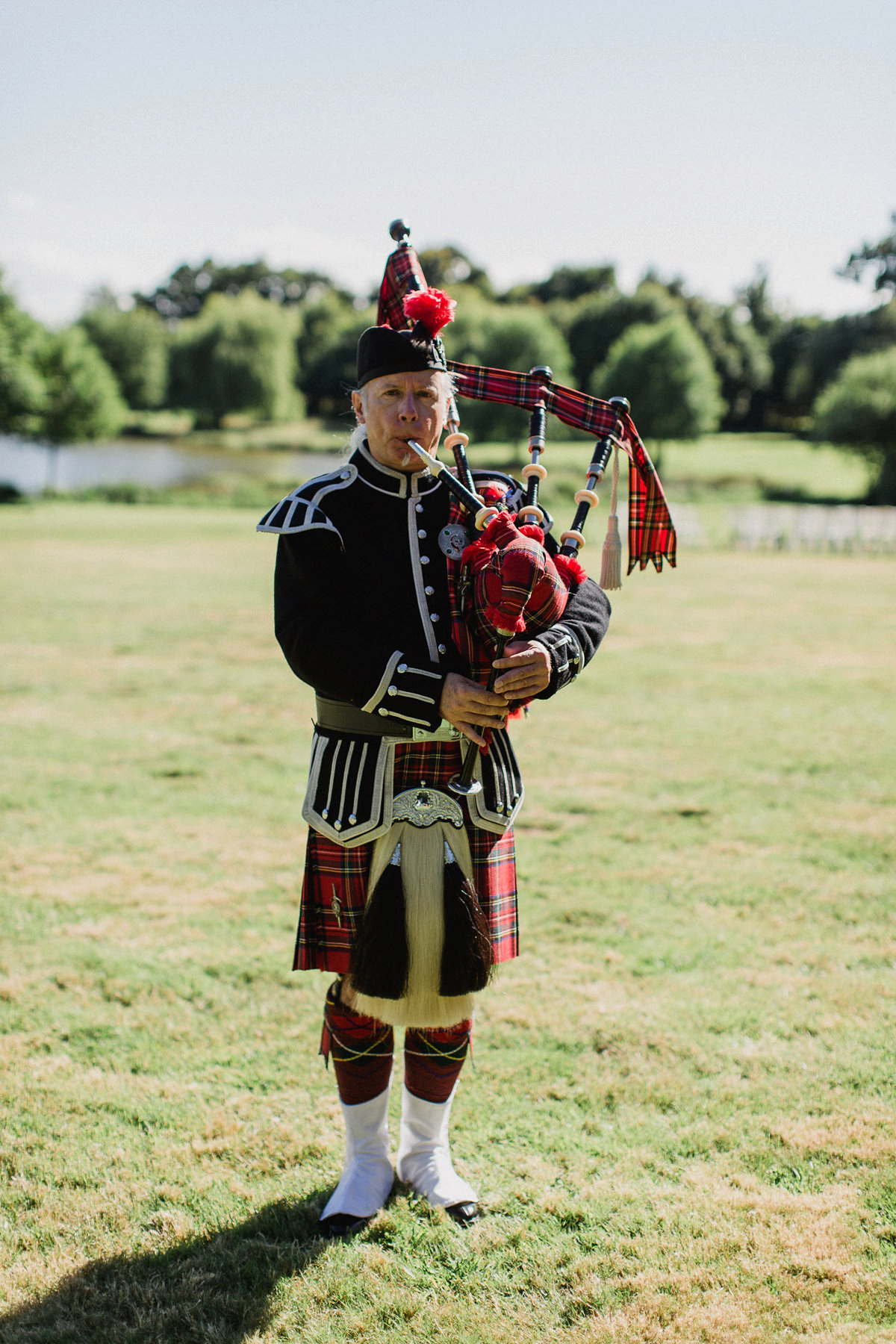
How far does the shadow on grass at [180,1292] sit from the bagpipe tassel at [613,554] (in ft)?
5.62

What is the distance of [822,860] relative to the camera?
4.52 metres

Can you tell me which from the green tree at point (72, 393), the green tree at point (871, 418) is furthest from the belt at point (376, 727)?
the green tree at point (72, 393)

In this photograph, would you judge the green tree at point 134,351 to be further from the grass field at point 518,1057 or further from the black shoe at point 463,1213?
the black shoe at point 463,1213

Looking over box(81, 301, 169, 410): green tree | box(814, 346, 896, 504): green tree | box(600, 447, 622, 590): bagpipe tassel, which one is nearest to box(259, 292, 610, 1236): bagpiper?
box(600, 447, 622, 590): bagpipe tassel

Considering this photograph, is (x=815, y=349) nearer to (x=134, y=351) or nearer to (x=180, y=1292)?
(x=134, y=351)

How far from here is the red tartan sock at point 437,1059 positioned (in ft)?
8.03

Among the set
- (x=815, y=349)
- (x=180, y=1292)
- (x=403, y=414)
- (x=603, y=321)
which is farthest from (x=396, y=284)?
→ (x=815, y=349)

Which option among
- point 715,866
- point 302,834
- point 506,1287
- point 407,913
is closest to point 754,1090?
point 506,1287

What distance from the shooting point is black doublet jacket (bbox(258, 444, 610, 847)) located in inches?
82.2

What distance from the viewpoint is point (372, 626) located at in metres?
2.19

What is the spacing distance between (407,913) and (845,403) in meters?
34.2

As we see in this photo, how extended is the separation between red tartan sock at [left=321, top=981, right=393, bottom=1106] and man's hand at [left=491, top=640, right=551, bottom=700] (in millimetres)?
941

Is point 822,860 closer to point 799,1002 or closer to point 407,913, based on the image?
point 799,1002

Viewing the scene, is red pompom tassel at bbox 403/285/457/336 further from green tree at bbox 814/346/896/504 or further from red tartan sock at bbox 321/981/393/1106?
green tree at bbox 814/346/896/504
